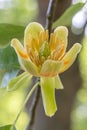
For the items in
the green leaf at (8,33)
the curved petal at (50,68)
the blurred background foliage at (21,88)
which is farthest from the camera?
the blurred background foliage at (21,88)

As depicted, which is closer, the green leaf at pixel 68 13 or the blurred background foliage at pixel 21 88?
the green leaf at pixel 68 13

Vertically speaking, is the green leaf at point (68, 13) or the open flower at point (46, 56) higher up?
the green leaf at point (68, 13)

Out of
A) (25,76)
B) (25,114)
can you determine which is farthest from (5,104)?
(25,76)

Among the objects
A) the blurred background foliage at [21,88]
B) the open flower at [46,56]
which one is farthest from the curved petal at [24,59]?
the blurred background foliage at [21,88]

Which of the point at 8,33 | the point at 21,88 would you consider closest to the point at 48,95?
the point at 8,33

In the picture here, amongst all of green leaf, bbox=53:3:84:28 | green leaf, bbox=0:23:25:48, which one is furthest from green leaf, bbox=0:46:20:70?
green leaf, bbox=53:3:84:28

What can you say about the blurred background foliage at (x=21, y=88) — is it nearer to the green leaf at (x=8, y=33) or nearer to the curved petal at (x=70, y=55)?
the green leaf at (x=8, y=33)

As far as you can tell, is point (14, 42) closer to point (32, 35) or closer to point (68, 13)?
point (32, 35)
